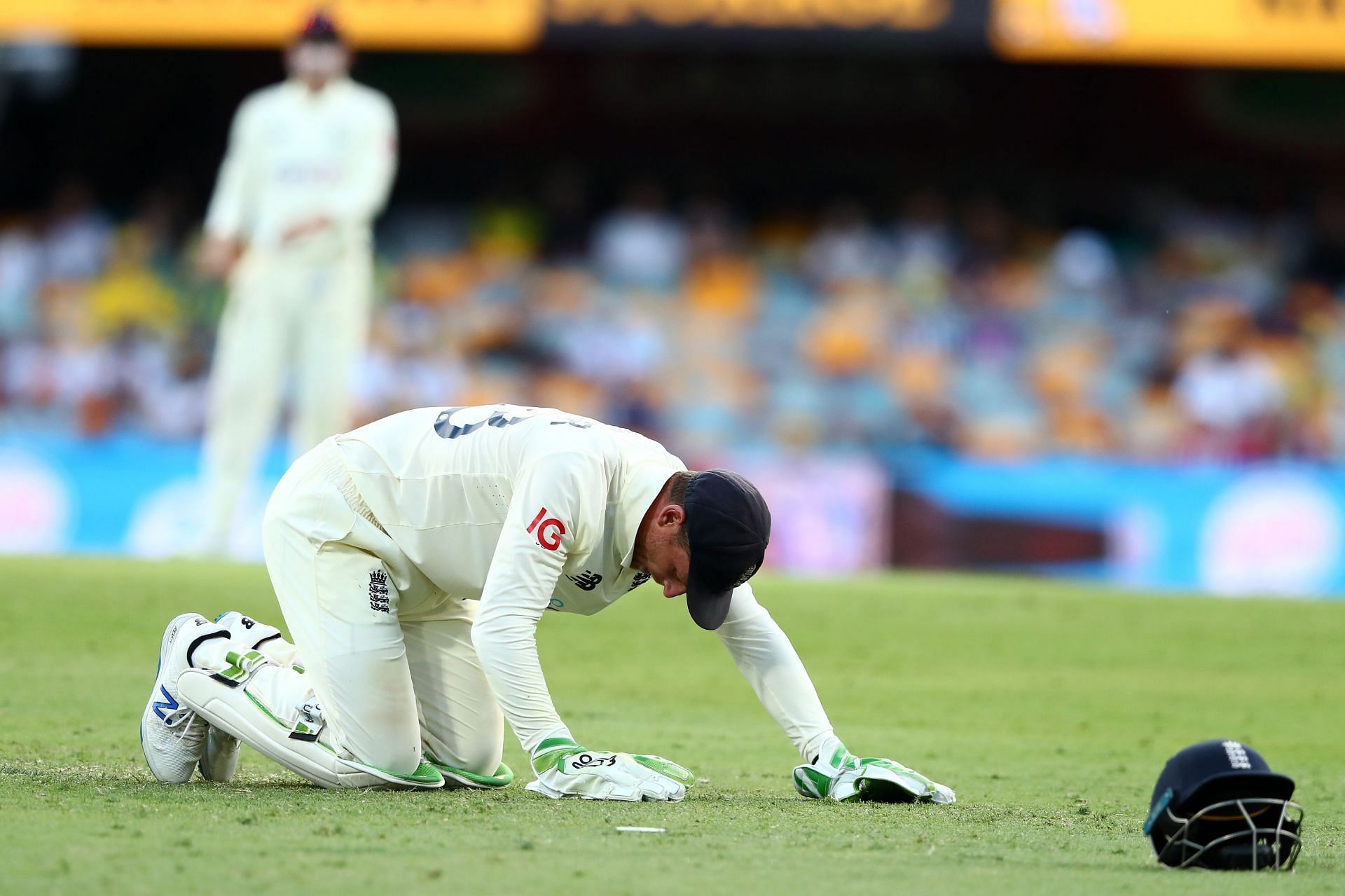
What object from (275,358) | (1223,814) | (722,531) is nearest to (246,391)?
(275,358)

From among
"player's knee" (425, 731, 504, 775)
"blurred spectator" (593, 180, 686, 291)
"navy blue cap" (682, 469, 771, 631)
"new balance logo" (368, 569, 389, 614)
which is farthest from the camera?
"blurred spectator" (593, 180, 686, 291)

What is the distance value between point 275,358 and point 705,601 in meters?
6.31

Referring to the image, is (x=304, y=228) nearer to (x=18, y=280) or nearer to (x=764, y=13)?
(x=764, y=13)

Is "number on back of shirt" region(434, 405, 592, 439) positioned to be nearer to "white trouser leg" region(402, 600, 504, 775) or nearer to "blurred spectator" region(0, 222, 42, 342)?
"white trouser leg" region(402, 600, 504, 775)

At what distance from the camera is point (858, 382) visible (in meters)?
16.2

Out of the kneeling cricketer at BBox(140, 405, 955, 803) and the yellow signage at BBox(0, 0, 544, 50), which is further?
the yellow signage at BBox(0, 0, 544, 50)

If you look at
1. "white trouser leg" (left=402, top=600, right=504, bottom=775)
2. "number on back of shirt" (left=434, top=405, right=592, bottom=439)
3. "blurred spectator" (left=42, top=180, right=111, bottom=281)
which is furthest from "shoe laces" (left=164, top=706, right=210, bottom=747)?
"blurred spectator" (left=42, top=180, right=111, bottom=281)

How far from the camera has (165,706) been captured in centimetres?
468

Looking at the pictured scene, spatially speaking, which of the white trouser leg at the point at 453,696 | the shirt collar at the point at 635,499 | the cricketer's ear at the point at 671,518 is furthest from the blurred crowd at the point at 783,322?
the cricketer's ear at the point at 671,518

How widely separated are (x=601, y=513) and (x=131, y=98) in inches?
608

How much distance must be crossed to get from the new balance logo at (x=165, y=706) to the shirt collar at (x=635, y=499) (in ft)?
4.20

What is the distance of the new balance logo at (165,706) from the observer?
466 cm

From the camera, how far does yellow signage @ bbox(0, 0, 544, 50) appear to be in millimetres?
14289

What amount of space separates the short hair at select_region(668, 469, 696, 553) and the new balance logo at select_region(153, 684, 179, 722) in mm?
1468
